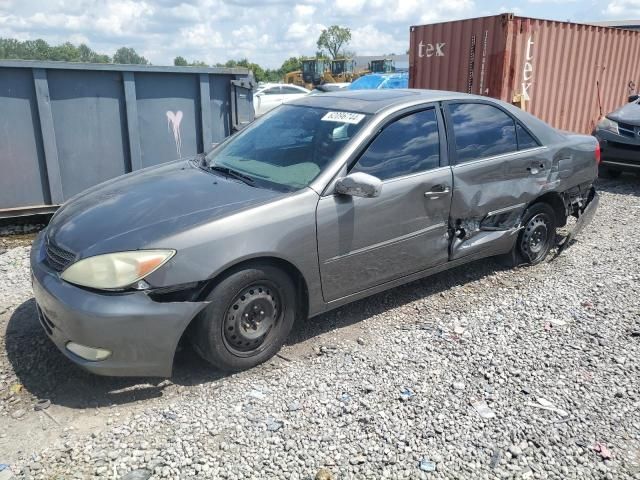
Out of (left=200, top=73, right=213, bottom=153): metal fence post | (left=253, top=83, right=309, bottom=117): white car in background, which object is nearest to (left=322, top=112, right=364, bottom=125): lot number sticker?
(left=200, top=73, right=213, bottom=153): metal fence post

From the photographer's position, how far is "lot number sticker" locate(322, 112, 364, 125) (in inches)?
149

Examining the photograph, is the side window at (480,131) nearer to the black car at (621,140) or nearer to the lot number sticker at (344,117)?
the lot number sticker at (344,117)

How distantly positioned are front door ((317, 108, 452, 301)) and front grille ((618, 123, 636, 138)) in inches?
222

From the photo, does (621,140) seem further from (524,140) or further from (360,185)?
(360,185)

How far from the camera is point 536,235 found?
4996 mm

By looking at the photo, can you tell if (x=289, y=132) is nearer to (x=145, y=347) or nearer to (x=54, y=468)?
(x=145, y=347)

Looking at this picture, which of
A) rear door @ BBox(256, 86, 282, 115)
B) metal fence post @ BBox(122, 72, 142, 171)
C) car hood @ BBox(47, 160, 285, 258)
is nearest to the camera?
car hood @ BBox(47, 160, 285, 258)

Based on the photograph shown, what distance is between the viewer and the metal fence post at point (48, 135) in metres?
5.54

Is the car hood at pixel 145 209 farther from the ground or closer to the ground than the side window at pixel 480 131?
closer to the ground

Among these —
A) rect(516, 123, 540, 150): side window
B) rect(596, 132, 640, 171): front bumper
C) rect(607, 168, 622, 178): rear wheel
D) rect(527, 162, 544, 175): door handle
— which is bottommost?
rect(607, 168, 622, 178): rear wheel

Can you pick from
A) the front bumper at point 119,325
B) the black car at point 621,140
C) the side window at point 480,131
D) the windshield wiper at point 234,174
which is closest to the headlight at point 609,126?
the black car at point 621,140

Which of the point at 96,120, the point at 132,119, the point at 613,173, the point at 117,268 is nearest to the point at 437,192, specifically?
the point at 117,268

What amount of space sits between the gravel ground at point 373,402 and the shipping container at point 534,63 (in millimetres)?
5398

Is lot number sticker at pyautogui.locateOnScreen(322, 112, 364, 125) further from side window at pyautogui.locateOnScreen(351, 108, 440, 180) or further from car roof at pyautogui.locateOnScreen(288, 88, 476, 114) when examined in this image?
side window at pyautogui.locateOnScreen(351, 108, 440, 180)
